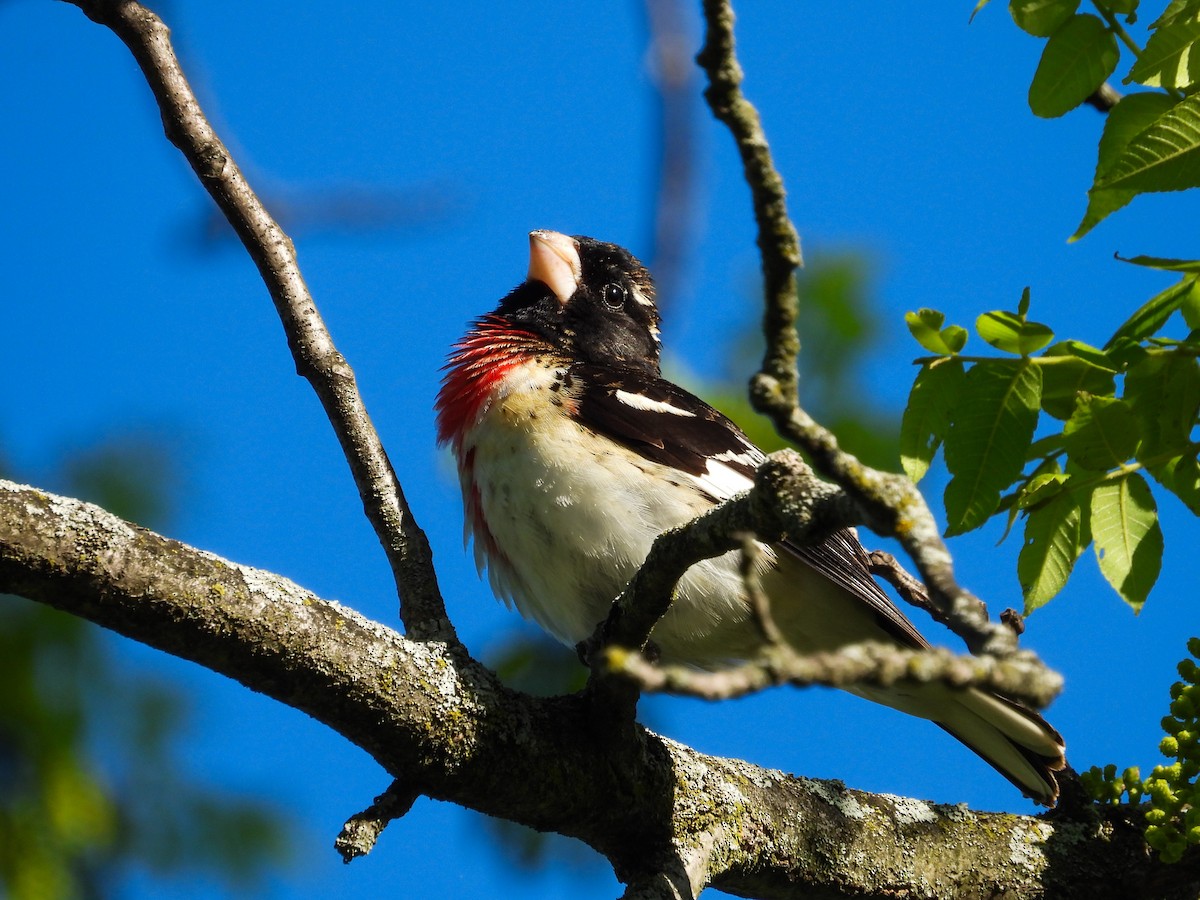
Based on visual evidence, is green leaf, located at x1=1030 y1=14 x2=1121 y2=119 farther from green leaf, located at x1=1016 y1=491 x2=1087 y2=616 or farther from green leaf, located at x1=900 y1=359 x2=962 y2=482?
green leaf, located at x1=1016 y1=491 x2=1087 y2=616

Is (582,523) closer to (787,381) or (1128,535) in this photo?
(1128,535)

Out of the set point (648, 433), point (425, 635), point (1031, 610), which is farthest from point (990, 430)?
point (648, 433)

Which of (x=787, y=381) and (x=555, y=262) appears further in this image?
(x=555, y=262)

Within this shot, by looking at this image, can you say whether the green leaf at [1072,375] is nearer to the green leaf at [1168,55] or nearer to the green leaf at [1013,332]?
the green leaf at [1013,332]

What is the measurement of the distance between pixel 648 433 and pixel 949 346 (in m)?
1.76

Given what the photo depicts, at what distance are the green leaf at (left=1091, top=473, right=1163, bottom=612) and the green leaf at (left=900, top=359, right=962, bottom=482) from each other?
35cm

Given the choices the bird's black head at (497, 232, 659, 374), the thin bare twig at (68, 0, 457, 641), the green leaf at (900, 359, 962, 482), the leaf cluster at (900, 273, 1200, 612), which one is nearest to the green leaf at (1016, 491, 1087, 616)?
the leaf cluster at (900, 273, 1200, 612)

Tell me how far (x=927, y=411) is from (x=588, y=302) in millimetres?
2897

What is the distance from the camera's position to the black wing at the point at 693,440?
3883 mm

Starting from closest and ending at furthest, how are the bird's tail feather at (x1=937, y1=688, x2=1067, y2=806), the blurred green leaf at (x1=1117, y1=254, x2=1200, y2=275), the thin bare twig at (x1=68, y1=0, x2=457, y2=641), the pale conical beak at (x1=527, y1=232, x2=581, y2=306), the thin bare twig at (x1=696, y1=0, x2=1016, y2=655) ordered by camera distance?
the thin bare twig at (x1=696, y1=0, x2=1016, y2=655)
the blurred green leaf at (x1=1117, y1=254, x2=1200, y2=275)
the thin bare twig at (x1=68, y1=0, x2=457, y2=641)
the bird's tail feather at (x1=937, y1=688, x2=1067, y2=806)
the pale conical beak at (x1=527, y1=232, x2=581, y2=306)

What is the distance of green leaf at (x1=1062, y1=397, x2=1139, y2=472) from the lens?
2.36 metres

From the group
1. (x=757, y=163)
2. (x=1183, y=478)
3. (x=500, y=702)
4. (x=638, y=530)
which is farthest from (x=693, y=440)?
(x=757, y=163)

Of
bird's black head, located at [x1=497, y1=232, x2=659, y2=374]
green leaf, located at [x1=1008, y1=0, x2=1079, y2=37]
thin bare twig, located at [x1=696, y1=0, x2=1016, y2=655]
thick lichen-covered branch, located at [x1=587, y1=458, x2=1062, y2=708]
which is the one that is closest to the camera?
thick lichen-covered branch, located at [x1=587, y1=458, x2=1062, y2=708]

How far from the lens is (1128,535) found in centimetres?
245
